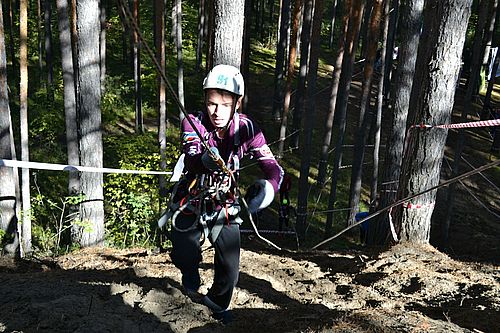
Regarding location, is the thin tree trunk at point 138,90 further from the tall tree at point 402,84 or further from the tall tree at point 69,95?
the tall tree at point 402,84

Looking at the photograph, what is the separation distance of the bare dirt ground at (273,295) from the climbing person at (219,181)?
1.54ft

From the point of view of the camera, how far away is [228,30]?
5992 millimetres

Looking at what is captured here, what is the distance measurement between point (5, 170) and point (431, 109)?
7.74 metres

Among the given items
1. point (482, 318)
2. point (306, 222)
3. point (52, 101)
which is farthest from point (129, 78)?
point (482, 318)

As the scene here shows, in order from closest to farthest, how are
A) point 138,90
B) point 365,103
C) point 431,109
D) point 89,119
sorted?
point 431,109 → point 89,119 → point 365,103 → point 138,90

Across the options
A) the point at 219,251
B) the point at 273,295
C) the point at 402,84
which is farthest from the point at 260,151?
the point at 402,84

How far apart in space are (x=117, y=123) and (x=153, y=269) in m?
17.1

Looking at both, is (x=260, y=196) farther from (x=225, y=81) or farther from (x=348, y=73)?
(x=348, y=73)

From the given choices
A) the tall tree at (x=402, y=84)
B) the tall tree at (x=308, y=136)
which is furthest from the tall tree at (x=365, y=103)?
the tall tree at (x=402, y=84)

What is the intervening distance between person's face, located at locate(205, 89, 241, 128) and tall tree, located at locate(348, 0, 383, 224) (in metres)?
11.7

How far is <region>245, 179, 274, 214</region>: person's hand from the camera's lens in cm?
335

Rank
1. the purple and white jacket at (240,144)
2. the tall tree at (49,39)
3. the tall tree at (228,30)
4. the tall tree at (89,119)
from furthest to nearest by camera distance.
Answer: the tall tree at (49,39) < the tall tree at (89,119) < the tall tree at (228,30) < the purple and white jacket at (240,144)

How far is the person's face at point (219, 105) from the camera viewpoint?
3480 mm

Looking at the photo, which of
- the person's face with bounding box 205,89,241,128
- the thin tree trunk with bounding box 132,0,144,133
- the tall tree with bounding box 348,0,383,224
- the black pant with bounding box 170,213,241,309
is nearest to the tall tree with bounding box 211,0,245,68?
the person's face with bounding box 205,89,241,128
